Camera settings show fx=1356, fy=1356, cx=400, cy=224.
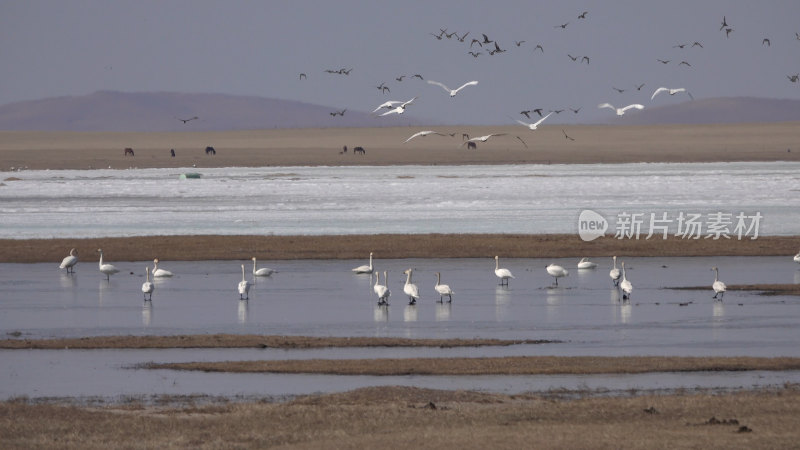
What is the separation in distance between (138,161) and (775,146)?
5918cm

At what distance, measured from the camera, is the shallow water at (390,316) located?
1645 cm

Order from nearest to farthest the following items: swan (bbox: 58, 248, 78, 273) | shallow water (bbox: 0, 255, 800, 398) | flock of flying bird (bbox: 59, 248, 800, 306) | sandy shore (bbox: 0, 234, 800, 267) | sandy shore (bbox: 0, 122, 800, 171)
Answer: shallow water (bbox: 0, 255, 800, 398) → flock of flying bird (bbox: 59, 248, 800, 306) → swan (bbox: 58, 248, 78, 273) → sandy shore (bbox: 0, 234, 800, 267) → sandy shore (bbox: 0, 122, 800, 171)

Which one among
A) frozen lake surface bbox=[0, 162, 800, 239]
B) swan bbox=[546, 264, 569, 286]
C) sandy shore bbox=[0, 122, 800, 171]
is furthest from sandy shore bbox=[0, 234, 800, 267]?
sandy shore bbox=[0, 122, 800, 171]

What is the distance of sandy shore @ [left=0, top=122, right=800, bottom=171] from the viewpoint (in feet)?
344

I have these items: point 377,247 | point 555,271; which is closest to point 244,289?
point 555,271

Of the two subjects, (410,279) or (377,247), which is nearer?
(410,279)

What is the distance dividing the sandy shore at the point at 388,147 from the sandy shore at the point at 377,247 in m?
53.8

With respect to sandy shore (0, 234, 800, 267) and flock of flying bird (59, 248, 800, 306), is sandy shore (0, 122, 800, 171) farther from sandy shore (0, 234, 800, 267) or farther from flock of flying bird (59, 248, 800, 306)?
flock of flying bird (59, 248, 800, 306)

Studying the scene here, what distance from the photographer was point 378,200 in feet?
180

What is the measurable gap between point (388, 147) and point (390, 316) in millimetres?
119176

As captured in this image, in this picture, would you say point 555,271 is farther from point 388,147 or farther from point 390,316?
point 388,147

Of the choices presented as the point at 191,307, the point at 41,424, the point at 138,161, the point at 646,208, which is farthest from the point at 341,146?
the point at 41,424

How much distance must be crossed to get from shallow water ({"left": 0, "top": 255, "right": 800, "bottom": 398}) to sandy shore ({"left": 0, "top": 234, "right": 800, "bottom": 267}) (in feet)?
3.30

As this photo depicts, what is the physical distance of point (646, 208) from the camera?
48.3m
